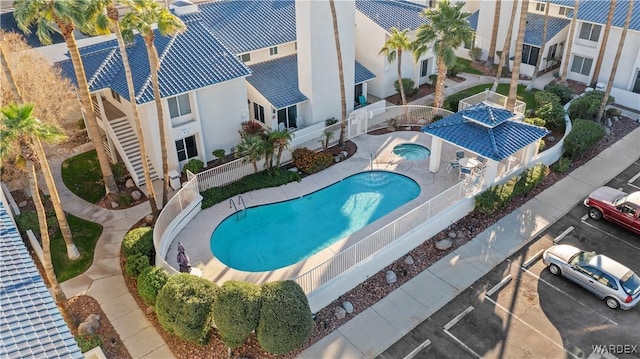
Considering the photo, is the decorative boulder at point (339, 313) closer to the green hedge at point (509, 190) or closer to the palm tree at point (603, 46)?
the green hedge at point (509, 190)

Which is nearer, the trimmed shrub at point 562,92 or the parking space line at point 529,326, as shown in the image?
the parking space line at point 529,326

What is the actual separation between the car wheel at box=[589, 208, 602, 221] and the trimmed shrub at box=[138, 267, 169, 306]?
19.8 meters

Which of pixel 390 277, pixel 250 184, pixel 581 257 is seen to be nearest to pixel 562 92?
pixel 581 257

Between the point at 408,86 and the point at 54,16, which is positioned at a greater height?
the point at 54,16

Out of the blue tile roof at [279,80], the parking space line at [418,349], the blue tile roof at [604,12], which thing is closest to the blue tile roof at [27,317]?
the parking space line at [418,349]

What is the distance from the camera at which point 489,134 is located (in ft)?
81.1

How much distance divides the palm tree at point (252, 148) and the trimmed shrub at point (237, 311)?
10431mm

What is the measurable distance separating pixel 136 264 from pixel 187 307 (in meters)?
4.66

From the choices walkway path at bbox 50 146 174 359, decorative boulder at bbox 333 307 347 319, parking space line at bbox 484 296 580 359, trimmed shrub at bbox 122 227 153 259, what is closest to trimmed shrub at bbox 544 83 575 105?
parking space line at bbox 484 296 580 359

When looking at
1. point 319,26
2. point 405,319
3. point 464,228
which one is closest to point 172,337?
point 405,319

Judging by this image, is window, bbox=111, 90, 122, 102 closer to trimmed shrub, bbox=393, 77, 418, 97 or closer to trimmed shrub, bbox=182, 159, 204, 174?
trimmed shrub, bbox=182, 159, 204, 174

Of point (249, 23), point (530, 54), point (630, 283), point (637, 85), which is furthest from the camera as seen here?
point (530, 54)

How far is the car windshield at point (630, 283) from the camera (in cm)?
1895

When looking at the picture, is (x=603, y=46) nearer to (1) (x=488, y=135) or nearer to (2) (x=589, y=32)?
(2) (x=589, y=32)
